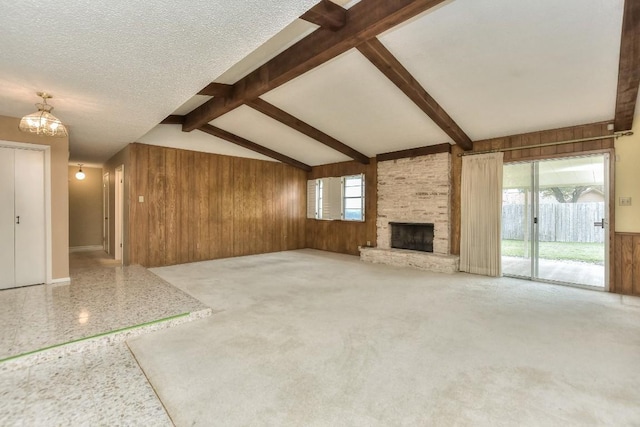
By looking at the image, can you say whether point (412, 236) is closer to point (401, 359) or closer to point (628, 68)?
point (628, 68)

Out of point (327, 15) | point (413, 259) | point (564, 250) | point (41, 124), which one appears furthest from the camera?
point (413, 259)

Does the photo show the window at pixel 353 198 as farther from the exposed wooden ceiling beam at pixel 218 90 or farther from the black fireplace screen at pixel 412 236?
the exposed wooden ceiling beam at pixel 218 90

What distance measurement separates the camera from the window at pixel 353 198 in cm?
771

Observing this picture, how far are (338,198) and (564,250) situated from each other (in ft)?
16.1

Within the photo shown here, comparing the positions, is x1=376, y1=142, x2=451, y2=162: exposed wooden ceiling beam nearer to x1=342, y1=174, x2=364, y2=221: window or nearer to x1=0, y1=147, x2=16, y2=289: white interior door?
x1=342, y1=174, x2=364, y2=221: window

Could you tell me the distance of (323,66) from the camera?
393 cm

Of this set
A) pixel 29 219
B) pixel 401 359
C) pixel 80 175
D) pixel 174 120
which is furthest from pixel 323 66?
pixel 80 175

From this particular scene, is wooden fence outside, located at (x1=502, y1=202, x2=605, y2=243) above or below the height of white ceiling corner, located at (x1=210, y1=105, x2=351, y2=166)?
below

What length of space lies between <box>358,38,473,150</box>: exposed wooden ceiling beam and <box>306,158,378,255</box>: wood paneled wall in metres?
2.56

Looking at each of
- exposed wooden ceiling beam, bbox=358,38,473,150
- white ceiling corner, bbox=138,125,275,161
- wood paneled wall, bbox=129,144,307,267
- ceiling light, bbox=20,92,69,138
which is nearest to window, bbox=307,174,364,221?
wood paneled wall, bbox=129,144,307,267

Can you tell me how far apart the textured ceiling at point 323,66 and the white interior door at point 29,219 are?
2.18ft

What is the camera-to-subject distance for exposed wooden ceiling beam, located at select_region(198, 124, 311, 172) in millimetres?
6555

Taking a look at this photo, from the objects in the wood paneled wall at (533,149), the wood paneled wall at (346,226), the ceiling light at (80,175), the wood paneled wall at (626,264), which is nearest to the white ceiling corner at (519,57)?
the wood paneled wall at (533,149)

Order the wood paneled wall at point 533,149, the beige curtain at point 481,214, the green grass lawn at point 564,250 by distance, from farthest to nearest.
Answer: the beige curtain at point 481,214 → the green grass lawn at point 564,250 → the wood paneled wall at point 533,149
